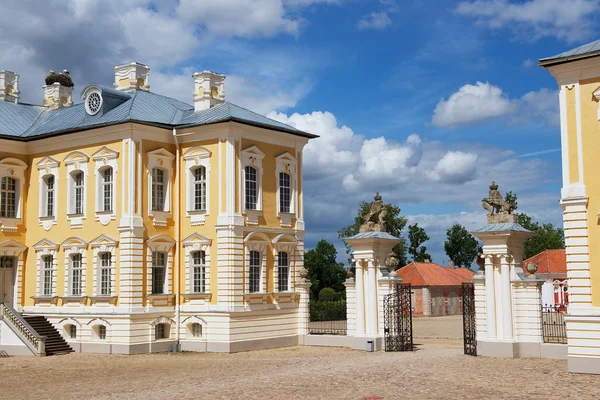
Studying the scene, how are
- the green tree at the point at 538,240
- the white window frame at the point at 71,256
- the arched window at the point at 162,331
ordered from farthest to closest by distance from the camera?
1. the green tree at the point at 538,240
2. the white window frame at the point at 71,256
3. the arched window at the point at 162,331

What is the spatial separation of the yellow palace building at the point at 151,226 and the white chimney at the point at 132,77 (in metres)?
0.07

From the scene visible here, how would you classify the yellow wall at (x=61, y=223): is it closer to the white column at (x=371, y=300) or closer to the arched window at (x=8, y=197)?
the arched window at (x=8, y=197)

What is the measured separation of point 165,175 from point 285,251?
6.16 metres

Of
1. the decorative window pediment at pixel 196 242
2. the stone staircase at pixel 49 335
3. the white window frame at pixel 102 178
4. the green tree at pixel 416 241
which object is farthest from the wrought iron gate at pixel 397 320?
the green tree at pixel 416 241

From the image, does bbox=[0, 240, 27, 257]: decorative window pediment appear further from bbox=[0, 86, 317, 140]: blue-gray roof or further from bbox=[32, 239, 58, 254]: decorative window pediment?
bbox=[0, 86, 317, 140]: blue-gray roof

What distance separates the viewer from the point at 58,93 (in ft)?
128

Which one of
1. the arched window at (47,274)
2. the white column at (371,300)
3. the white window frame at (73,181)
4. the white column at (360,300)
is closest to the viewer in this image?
the white column at (371,300)

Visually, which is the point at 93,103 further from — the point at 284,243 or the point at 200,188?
the point at 284,243

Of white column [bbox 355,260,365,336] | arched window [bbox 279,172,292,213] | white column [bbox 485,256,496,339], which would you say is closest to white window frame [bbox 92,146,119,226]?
arched window [bbox 279,172,292,213]

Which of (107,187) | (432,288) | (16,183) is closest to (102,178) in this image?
(107,187)

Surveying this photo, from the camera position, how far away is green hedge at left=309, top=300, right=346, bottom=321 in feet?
162

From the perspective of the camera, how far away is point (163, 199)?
3309 cm

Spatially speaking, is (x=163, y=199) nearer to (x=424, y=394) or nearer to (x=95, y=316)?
(x=95, y=316)

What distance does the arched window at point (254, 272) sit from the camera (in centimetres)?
3262
